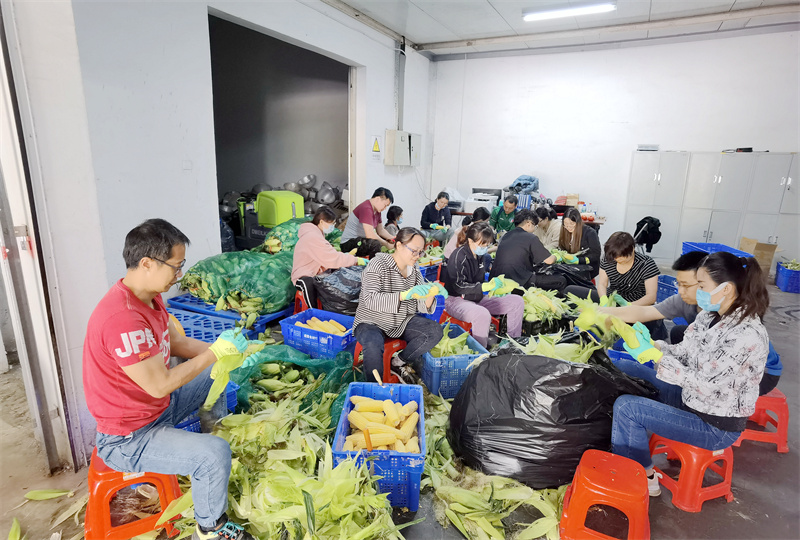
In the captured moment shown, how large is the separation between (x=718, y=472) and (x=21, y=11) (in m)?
4.49

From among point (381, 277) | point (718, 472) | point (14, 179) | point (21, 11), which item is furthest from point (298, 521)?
point (21, 11)

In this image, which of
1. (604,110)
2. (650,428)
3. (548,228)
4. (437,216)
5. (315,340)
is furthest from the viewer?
(604,110)

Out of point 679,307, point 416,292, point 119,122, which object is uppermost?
point 119,122

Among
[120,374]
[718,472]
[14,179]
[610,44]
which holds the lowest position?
[718,472]

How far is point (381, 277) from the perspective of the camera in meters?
3.23

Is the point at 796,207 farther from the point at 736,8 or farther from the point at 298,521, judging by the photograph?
the point at 298,521

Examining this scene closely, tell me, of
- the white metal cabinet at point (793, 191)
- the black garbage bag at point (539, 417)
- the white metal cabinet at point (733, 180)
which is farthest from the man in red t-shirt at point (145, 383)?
the white metal cabinet at point (793, 191)

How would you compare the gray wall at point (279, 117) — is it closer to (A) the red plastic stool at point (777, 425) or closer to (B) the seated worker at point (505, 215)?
(B) the seated worker at point (505, 215)

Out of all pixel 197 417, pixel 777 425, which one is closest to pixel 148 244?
pixel 197 417

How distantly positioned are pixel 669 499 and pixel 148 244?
120 inches

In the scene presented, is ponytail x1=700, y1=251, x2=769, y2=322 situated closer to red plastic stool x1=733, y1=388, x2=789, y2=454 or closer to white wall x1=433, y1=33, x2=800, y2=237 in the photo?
red plastic stool x1=733, y1=388, x2=789, y2=454

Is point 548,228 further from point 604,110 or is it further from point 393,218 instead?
point 604,110

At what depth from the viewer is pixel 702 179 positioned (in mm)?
8445

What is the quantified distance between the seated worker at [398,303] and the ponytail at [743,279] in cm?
173
